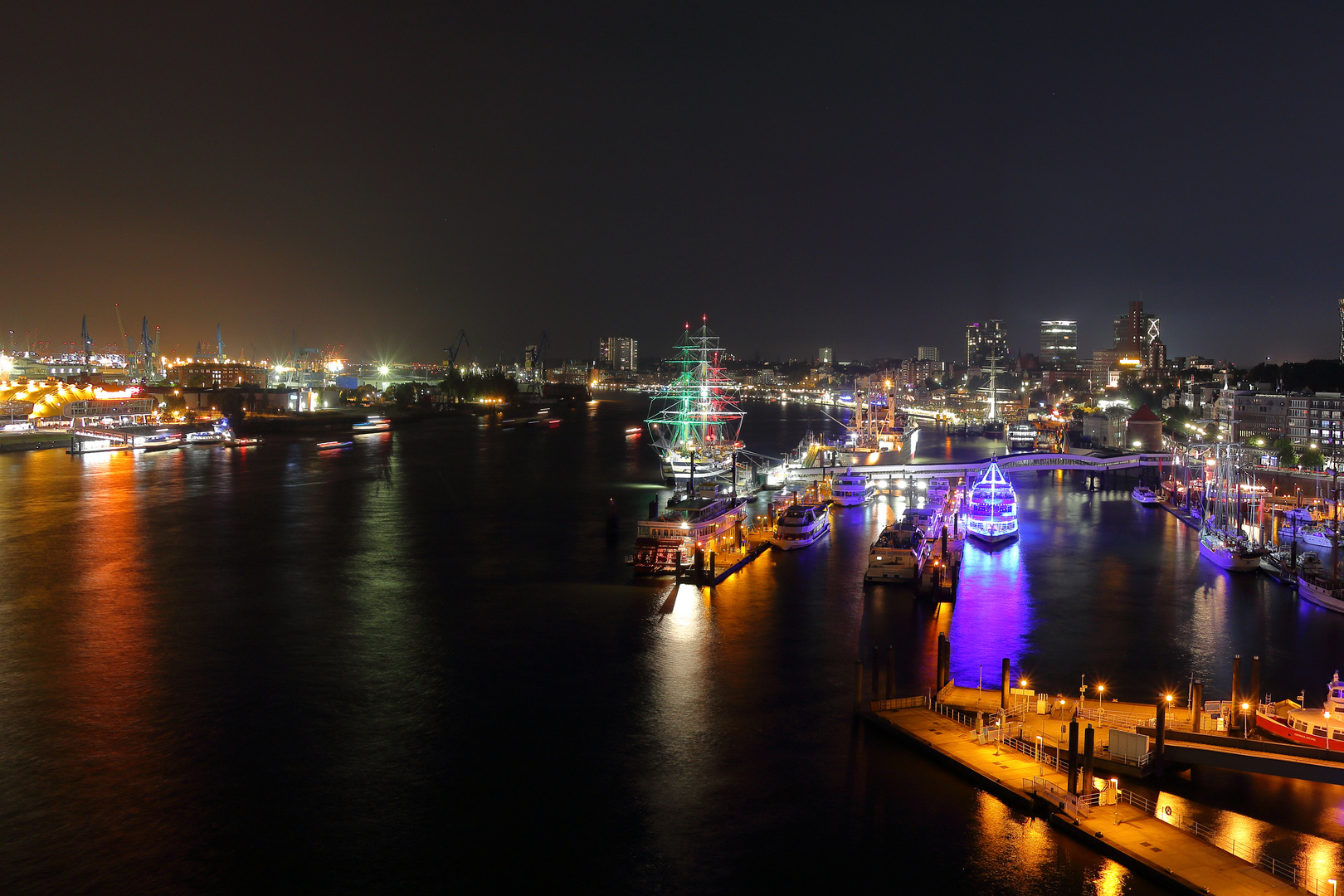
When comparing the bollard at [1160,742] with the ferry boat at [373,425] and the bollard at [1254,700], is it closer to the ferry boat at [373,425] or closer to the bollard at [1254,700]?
the bollard at [1254,700]

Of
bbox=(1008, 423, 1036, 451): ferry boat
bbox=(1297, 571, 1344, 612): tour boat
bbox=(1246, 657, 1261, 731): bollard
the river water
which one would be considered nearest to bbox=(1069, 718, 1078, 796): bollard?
the river water

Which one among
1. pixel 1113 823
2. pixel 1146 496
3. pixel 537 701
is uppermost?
pixel 1146 496

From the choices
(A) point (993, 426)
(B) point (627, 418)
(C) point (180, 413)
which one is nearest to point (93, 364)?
(C) point (180, 413)

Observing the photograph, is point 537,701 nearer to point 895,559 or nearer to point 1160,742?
point 1160,742

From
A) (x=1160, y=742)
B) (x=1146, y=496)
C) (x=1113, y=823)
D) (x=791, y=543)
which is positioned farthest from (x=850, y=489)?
(x=1113, y=823)

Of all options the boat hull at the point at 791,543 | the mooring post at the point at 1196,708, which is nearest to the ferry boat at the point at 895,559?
the boat hull at the point at 791,543

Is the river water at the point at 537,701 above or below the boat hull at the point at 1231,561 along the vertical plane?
below

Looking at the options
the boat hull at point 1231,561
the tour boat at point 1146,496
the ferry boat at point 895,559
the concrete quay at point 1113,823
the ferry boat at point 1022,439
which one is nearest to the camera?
the concrete quay at point 1113,823
